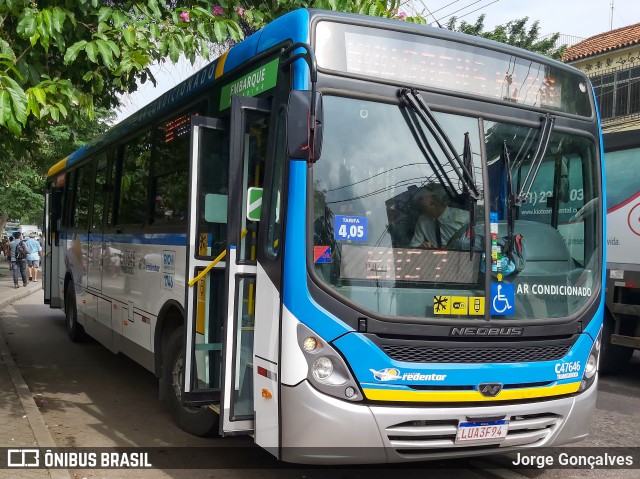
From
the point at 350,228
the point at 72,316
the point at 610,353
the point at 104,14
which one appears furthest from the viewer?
the point at 72,316

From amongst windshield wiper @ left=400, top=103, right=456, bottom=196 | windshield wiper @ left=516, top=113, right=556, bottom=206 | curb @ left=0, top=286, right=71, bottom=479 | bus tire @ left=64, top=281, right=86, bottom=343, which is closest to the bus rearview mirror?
windshield wiper @ left=400, top=103, right=456, bottom=196

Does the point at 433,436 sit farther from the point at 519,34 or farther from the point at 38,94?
the point at 519,34

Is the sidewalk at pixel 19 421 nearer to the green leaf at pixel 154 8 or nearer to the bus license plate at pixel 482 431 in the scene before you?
the bus license plate at pixel 482 431

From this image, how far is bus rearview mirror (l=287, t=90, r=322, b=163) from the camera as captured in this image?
389 centimetres

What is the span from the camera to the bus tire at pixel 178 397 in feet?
18.4

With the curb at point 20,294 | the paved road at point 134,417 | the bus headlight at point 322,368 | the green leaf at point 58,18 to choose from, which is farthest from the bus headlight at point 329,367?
the curb at point 20,294

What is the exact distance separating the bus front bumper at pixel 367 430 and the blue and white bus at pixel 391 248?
0.04 ft

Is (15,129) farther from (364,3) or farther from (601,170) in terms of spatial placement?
(601,170)

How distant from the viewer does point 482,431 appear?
425cm

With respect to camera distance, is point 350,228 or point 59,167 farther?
point 59,167

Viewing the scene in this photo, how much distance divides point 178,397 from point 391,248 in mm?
2824

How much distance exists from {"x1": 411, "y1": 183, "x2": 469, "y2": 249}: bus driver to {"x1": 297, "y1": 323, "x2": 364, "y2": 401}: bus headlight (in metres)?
0.87

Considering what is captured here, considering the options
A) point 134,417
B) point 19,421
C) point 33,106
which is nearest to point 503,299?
point 33,106

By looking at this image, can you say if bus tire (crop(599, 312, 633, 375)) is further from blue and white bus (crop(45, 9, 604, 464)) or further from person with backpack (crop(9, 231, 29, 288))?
person with backpack (crop(9, 231, 29, 288))
